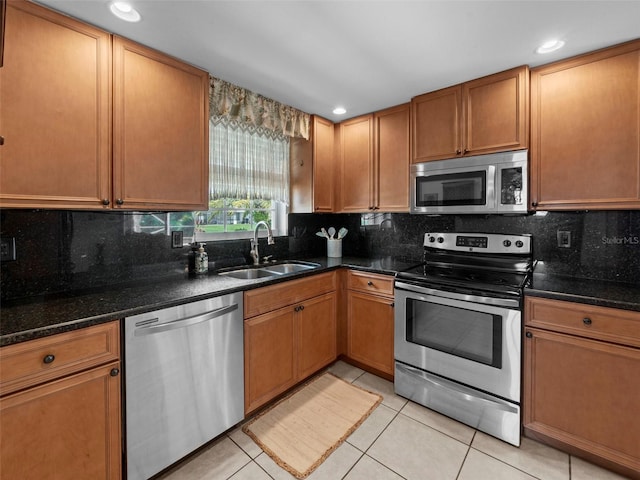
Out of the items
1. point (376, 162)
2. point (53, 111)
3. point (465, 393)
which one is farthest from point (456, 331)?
point (53, 111)

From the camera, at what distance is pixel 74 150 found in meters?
1.45

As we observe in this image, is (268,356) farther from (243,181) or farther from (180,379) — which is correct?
(243,181)

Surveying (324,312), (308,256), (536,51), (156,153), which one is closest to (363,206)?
(308,256)

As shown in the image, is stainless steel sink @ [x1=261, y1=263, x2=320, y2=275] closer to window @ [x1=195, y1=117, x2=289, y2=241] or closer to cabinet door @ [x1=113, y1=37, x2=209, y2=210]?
window @ [x1=195, y1=117, x2=289, y2=241]

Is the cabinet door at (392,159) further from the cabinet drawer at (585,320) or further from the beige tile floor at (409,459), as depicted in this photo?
the beige tile floor at (409,459)

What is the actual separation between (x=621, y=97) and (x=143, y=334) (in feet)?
9.34

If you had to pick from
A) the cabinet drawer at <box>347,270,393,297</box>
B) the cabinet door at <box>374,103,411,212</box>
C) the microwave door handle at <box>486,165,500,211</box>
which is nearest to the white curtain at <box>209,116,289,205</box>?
the cabinet door at <box>374,103,411,212</box>

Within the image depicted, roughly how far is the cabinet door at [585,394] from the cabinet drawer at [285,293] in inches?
54.7

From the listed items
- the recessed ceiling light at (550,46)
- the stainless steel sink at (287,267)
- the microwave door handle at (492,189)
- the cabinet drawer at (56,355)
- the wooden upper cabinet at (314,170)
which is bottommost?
the cabinet drawer at (56,355)

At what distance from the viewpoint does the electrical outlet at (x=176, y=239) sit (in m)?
2.12

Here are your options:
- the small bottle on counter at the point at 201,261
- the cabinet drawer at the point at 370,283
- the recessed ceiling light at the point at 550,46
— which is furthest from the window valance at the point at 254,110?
the recessed ceiling light at the point at 550,46

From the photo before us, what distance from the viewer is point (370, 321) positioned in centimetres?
248

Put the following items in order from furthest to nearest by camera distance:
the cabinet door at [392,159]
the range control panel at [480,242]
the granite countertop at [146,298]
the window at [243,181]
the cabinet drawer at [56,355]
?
the cabinet door at [392,159] → the window at [243,181] → the range control panel at [480,242] → the granite countertop at [146,298] → the cabinet drawer at [56,355]

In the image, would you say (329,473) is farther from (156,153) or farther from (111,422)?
(156,153)
